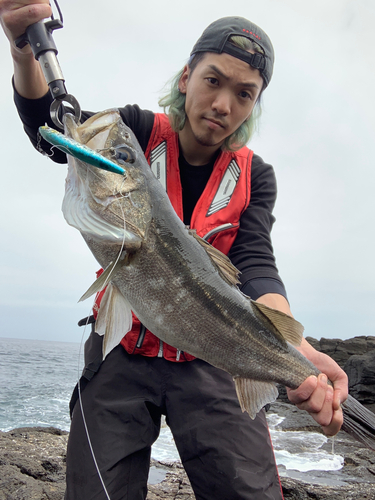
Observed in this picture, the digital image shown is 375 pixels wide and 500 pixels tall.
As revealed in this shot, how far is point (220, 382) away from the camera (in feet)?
8.93

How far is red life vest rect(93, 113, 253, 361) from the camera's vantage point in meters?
2.93

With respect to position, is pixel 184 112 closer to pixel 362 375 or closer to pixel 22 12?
pixel 22 12

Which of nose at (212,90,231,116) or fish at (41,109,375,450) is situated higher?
nose at (212,90,231,116)

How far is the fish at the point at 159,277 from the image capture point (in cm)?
218

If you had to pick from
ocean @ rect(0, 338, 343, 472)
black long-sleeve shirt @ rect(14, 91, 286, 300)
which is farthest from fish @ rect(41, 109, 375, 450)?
ocean @ rect(0, 338, 343, 472)

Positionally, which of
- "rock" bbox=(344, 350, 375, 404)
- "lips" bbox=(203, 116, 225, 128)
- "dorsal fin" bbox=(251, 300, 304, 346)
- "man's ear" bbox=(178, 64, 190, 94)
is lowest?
"rock" bbox=(344, 350, 375, 404)

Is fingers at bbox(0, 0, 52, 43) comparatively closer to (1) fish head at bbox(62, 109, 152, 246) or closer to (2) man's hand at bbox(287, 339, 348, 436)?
(1) fish head at bbox(62, 109, 152, 246)

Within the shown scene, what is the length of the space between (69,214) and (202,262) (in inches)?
34.7

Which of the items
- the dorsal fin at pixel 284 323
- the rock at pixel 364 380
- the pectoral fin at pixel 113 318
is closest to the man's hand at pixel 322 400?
the dorsal fin at pixel 284 323

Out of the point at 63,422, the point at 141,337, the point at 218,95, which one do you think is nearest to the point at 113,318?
the point at 141,337

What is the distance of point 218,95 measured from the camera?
114 inches

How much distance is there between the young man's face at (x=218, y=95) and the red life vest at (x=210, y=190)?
257 mm

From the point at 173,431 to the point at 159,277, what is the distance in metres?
1.23

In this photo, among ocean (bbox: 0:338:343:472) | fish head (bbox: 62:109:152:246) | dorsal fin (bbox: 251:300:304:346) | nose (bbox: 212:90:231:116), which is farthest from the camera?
ocean (bbox: 0:338:343:472)
